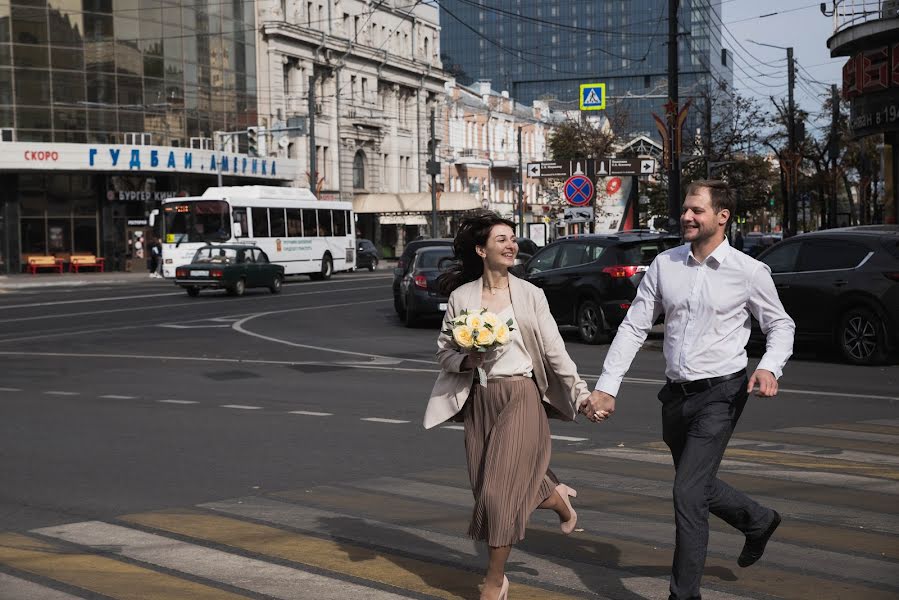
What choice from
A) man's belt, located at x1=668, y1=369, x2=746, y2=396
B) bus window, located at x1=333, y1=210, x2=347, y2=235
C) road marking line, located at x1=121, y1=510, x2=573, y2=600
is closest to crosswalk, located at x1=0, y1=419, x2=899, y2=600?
road marking line, located at x1=121, y1=510, x2=573, y2=600

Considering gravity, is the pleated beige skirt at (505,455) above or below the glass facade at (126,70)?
below

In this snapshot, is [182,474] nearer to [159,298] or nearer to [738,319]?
[738,319]

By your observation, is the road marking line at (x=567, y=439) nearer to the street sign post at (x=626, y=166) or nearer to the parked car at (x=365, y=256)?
the street sign post at (x=626, y=166)

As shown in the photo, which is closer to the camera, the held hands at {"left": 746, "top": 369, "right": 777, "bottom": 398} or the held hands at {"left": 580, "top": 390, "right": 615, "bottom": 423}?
the held hands at {"left": 746, "top": 369, "right": 777, "bottom": 398}

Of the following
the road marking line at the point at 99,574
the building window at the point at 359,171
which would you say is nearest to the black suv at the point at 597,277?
the road marking line at the point at 99,574

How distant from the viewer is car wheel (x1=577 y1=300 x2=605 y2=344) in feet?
65.6


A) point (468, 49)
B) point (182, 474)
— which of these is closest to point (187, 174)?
point (182, 474)

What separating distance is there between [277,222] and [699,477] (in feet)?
136

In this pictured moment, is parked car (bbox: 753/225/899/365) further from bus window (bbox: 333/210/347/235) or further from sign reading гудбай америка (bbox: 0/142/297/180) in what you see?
sign reading гудбай америка (bbox: 0/142/297/180)

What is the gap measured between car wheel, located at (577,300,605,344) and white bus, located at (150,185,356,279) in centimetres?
2533

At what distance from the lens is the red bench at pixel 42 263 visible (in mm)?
54375

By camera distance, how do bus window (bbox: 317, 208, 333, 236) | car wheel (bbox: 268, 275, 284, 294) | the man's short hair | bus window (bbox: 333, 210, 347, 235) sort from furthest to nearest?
bus window (bbox: 333, 210, 347, 235), bus window (bbox: 317, 208, 333, 236), car wheel (bbox: 268, 275, 284, 294), the man's short hair

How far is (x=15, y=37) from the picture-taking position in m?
55.0

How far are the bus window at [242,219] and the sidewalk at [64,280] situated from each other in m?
4.68
